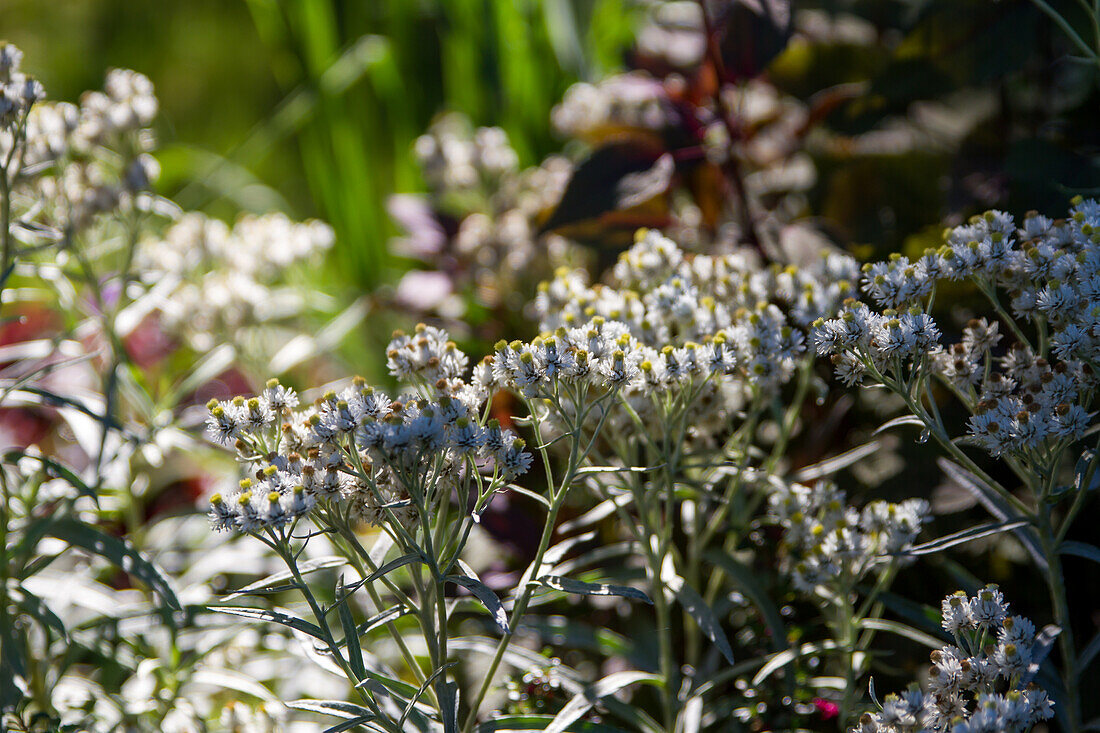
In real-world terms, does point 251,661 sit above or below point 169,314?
below

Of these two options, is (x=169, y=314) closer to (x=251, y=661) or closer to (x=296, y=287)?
(x=296, y=287)

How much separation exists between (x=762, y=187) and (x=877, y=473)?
0.68 meters

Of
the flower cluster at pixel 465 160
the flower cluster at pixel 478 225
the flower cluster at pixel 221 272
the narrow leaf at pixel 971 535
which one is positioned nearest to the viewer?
the narrow leaf at pixel 971 535

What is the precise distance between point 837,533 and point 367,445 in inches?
19.4

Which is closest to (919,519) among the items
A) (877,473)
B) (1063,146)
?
(877,473)

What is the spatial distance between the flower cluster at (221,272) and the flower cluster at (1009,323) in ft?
3.07

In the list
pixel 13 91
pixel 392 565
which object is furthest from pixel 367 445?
pixel 13 91

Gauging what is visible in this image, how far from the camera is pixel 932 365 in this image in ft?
2.72

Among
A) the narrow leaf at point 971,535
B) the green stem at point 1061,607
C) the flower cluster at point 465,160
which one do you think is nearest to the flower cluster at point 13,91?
the flower cluster at point 465,160

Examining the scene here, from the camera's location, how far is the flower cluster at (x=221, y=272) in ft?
4.45

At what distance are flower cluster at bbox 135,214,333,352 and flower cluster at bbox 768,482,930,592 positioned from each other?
2.87 feet

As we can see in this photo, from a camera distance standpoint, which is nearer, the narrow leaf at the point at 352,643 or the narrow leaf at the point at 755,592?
the narrow leaf at the point at 352,643

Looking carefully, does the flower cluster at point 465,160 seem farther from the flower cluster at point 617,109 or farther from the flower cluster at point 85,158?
the flower cluster at point 85,158

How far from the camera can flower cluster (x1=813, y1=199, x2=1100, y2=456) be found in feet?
2.43
